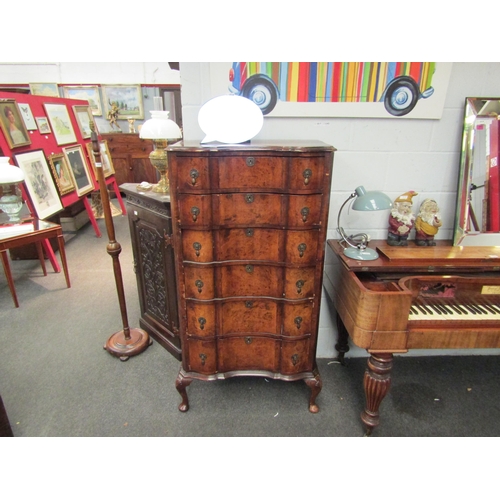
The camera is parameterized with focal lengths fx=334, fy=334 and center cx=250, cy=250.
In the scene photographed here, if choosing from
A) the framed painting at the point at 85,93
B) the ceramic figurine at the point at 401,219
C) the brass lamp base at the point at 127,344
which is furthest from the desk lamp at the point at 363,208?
the framed painting at the point at 85,93

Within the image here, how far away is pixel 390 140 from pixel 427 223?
1.59 feet

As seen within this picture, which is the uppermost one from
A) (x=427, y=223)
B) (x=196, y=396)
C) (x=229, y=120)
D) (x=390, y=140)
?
(x=229, y=120)

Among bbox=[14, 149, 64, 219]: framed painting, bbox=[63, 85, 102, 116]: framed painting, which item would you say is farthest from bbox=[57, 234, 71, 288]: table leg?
bbox=[63, 85, 102, 116]: framed painting

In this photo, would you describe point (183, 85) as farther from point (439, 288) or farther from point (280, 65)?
point (439, 288)

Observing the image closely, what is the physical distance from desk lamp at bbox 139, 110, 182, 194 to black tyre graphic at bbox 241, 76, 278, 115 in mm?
482

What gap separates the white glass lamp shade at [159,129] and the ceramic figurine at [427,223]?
1.41 m

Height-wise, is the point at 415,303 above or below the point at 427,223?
below

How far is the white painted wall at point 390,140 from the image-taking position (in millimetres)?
1691

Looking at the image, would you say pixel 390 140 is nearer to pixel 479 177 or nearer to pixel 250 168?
pixel 479 177

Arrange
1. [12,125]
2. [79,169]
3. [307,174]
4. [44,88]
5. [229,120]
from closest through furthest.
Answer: [307,174], [229,120], [12,125], [79,169], [44,88]

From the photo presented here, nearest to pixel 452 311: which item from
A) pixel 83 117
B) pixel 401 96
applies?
pixel 401 96

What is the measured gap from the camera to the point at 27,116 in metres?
3.57

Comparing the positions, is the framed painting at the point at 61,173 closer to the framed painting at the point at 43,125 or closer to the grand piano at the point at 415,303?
the framed painting at the point at 43,125

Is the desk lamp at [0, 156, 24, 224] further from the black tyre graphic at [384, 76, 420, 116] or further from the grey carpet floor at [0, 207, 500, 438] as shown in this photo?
the black tyre graphic at [384, 76, 420, 116]
